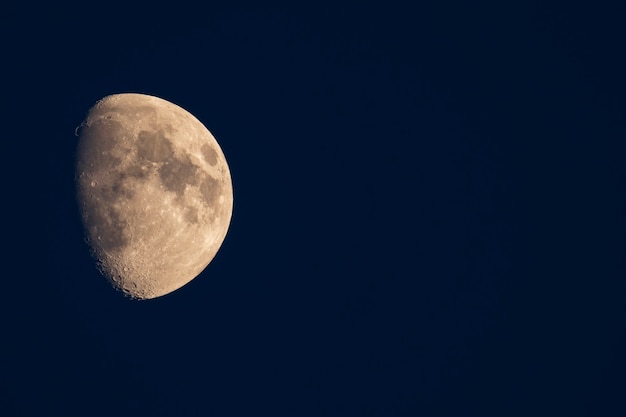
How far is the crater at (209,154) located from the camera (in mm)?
9656

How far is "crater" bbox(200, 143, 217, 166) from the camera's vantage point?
380 inches

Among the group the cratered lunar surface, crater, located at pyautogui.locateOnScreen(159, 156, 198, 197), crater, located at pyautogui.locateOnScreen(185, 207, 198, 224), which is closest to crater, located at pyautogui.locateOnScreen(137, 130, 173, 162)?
the cratered lunar surface

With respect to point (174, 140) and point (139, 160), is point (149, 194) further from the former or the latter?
point (174, 140)

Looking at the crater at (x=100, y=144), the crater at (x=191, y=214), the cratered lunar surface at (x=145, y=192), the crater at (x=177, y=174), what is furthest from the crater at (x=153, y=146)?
the crater at (x=191, y=214)

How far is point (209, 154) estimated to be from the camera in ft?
32.2

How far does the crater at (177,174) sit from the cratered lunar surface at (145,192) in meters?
0.02

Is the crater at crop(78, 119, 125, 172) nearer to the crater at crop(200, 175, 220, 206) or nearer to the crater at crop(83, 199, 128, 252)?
the crater at crop(83, 199, 128, 252)

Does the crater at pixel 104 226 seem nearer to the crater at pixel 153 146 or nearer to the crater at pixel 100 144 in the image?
the crater at pixel 100 144

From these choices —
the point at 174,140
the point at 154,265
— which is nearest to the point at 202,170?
the point at 174,140

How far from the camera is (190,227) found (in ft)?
30.3

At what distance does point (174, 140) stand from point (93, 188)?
5.68ft

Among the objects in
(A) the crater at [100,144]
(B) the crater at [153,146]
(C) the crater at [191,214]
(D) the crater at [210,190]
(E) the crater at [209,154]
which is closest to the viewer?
(A) the crater at [100,144]

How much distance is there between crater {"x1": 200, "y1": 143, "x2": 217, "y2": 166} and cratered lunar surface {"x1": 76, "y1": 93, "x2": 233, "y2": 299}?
3 cm

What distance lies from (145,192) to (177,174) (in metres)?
0.69
